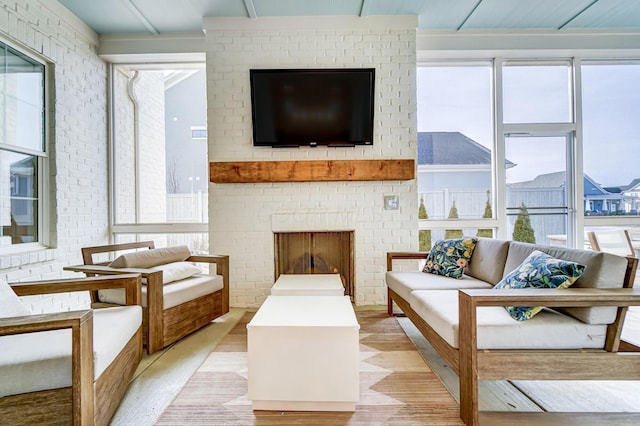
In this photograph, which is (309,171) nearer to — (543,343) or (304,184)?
(304,184)

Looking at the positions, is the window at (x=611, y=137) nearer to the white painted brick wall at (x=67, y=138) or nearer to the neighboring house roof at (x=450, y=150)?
the neighboring house roof at (x=450, y=150)

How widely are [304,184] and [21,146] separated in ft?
7.99

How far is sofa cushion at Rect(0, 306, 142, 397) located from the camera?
1.12 meters

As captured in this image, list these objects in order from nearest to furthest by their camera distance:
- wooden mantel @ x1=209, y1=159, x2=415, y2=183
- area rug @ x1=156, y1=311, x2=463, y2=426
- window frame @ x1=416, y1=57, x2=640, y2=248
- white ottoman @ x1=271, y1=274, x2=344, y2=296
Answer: area rug @ x1=156, y1=311, x2=463, y2=426 → white ottoman @ x1=271, y1=274, x2=344, y2=296 → wooden mantel @ x1=209, y1=159, x2=415, y2=183 → window frame @ x1=416, y1=57, x2=640, y2=248

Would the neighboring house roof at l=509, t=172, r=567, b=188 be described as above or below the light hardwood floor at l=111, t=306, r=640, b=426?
above

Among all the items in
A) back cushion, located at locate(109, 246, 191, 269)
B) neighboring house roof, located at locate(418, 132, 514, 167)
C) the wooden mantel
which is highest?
neighboring house roof, located at locate(418, 132, 514, 167)

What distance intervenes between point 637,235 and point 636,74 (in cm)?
189

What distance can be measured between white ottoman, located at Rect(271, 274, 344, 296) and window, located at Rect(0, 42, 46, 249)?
219 cm

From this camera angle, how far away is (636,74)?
12.3ft

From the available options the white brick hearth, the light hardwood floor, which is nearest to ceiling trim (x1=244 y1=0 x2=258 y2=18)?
the white brick hearth

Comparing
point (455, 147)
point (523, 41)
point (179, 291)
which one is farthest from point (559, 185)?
point (179, 291)

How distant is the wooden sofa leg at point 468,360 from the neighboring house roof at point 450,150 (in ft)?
8.36

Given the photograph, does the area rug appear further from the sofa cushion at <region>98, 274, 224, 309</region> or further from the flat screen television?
the flat screen television

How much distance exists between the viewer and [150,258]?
8.25 ft
